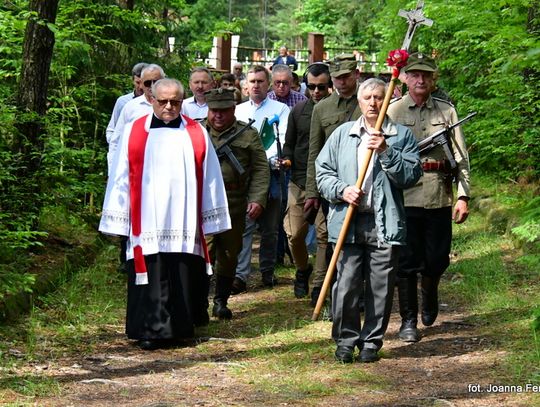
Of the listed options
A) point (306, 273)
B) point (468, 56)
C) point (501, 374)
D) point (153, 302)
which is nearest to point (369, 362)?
point (501, 374)

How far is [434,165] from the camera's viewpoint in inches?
383

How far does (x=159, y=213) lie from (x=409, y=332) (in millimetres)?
2231

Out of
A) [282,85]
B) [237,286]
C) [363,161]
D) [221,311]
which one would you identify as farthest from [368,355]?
[282,85]

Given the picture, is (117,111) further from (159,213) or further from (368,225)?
(368,225)

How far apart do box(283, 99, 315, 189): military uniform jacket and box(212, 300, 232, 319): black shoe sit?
161 centimetres

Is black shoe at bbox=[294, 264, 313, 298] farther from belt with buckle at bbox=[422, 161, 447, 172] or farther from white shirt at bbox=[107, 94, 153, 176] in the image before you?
belt with buckle at bbox=[422, 161, 447, 172]

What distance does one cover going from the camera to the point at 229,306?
458 inches

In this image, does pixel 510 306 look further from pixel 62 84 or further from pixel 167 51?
pixel 167 51

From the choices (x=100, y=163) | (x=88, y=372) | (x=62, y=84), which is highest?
(x=62, y=84)

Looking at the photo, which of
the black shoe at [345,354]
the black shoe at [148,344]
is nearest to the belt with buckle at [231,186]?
the black shoe at [148,344]

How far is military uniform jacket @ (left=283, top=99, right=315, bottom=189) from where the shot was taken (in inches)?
465

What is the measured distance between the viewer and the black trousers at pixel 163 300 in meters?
9.48

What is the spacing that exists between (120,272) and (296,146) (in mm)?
2367

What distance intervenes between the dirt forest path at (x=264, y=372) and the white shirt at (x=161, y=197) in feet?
2.80
